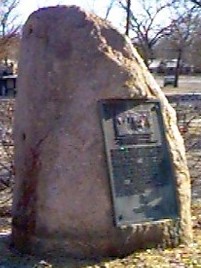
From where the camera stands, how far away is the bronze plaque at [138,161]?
5.37 metres

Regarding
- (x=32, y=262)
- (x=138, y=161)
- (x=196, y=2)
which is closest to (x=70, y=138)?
(x=138, y=161)

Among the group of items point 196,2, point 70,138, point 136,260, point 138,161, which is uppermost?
point 196,2

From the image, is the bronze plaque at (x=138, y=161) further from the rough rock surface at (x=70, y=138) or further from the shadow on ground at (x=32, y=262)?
the shadow on ground at (x=32, y=262)

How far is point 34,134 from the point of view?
543 centimetres

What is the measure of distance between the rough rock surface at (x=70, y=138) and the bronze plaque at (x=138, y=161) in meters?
0.07

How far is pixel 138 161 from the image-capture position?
18.1 feet

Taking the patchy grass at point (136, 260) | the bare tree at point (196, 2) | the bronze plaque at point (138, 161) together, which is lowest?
the patchy grass at point (136, 260)

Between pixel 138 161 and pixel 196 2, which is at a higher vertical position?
pixel 196 2

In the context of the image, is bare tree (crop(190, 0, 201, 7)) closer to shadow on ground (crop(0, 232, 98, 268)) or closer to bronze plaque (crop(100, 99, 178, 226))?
bronze plaque (crop(100, 99, 178, 226))

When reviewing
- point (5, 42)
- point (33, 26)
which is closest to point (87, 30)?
point (33, 26)

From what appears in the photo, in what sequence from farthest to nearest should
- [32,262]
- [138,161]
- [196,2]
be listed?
[196,2], [138,161], [32,262]

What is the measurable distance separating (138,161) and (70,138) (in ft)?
Result: 2.04

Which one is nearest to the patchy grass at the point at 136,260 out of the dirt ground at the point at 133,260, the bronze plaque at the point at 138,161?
the dirt ground at the point at 133,260

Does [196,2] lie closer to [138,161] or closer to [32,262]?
[138,161]
